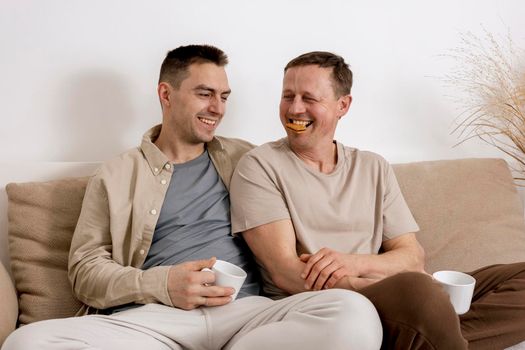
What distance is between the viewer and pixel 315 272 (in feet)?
6.20

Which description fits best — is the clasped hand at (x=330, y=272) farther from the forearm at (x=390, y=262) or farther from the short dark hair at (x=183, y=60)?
the short dark hair at (x=183, y=60)

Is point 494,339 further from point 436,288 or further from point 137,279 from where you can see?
point 137,279

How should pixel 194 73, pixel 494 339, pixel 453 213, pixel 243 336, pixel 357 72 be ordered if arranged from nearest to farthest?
pixel 243 336 < pixel 494 339 < pixel 194 73 < pixel 453 213 < pixel 357 72

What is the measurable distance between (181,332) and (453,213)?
118cm

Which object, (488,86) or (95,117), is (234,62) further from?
(488,86)

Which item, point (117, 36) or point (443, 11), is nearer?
point (117, 36)

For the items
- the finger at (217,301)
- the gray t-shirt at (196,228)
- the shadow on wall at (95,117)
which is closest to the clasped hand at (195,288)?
the finger at (217,301)

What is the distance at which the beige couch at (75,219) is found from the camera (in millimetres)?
2008

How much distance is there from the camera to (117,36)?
246 centimetres

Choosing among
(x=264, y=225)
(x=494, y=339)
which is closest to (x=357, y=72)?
(x=264, y=225)

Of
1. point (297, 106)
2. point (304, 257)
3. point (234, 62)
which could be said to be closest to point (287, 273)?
point (304, 257)

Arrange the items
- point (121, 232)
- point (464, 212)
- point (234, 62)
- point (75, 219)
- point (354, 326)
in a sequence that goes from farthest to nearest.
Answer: point (234, 62) → point (464, 212) → point (75, 219) → point (121, 232) → point (354, 326)

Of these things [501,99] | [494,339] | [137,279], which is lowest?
[494,339]

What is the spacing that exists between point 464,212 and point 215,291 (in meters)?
1.13
